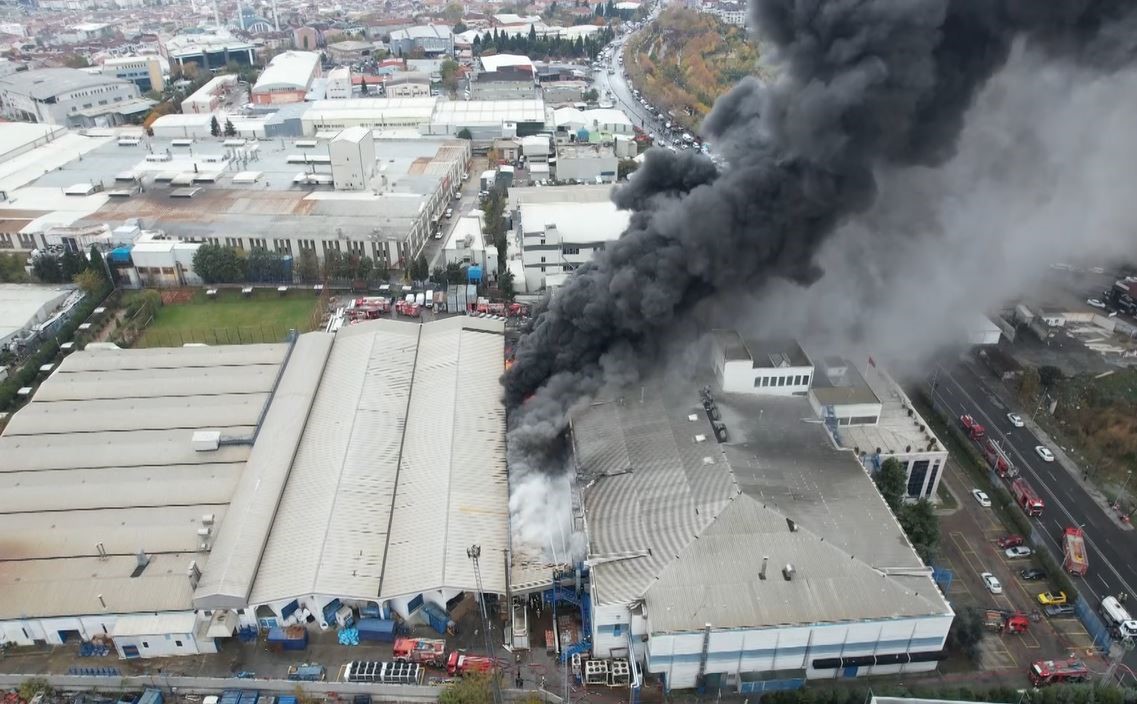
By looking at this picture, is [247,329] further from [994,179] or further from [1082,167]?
[1082,167]

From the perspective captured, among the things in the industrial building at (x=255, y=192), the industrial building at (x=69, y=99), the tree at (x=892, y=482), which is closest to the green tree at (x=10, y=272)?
the industrial building at (x=255, y=192)

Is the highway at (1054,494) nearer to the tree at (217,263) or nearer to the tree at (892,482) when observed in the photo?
the tree at (892,482)

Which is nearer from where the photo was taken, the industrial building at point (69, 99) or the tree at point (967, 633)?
the tree at point (967, 633)

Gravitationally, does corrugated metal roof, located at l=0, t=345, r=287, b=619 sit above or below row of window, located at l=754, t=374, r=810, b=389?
below

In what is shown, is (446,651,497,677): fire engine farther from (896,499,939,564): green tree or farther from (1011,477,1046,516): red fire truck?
(1011,477,1046,516): red fire truck

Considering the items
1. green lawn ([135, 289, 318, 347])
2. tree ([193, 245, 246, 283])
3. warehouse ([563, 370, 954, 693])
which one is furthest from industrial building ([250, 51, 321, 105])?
warehouse ([563, 370, 954, 693])
